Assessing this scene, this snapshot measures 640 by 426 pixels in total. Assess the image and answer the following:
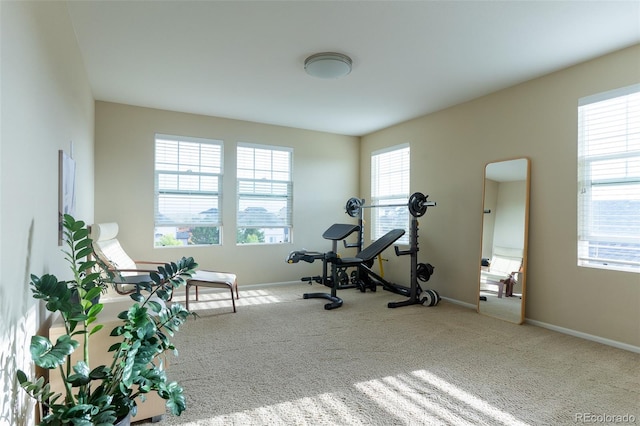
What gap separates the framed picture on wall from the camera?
2.26 metres

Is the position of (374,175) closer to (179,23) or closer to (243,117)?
(243,117)

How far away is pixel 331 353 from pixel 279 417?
3.25ft

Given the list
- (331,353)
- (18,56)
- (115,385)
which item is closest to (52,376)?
(115,385)

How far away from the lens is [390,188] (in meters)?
5.91

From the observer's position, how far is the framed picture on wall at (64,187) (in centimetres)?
226

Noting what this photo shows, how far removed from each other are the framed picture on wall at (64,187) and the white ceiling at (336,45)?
1.15 m

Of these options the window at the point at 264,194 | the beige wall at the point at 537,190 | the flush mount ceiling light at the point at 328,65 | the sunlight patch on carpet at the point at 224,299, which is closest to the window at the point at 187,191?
the window at the point at 264,194

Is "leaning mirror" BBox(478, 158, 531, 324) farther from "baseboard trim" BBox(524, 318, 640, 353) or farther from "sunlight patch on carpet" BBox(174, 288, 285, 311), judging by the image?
"sunlight patch on carpet" BBox(174, 288, 285, 311)

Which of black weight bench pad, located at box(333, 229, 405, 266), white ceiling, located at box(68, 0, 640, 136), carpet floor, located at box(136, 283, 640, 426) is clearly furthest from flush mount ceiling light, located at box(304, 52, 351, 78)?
carpet floor, located at box(136, 283, 640, 426)

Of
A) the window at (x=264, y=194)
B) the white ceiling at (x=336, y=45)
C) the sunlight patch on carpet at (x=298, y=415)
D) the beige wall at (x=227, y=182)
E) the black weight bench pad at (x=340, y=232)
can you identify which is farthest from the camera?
the window at (x=264, y=194)

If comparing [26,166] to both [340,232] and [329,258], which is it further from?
[340,232]

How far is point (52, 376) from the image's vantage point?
180 centimetres

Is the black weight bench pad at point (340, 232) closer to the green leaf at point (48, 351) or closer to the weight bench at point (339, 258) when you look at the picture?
the weight bench at point (339, 258)

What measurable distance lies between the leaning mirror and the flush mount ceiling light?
7.23ft
